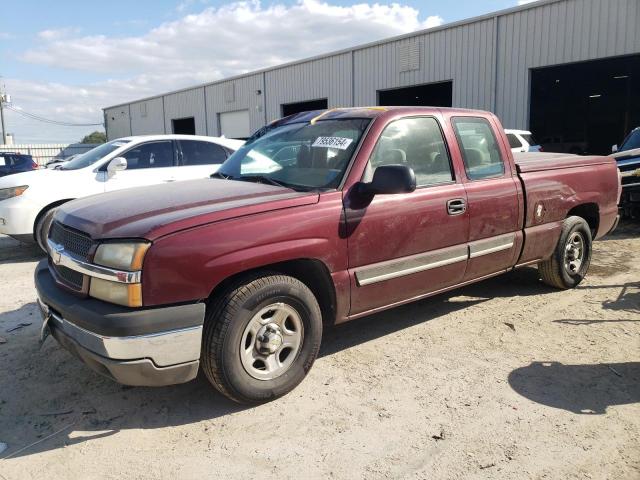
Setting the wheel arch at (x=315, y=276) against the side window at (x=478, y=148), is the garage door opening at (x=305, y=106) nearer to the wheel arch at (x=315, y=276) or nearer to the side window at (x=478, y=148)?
the side window at (x=478, y=148)

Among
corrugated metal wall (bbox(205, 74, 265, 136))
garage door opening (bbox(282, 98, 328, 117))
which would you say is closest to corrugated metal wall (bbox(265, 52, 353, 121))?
garage door opening (bbox(282, 98, 328, 117))

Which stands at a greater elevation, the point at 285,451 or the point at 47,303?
the point at 47,303

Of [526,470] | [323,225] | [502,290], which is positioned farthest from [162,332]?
[502,290]

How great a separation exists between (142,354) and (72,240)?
0.96 meters

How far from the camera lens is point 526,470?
2609 millimetres

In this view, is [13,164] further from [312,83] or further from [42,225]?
[42,225]

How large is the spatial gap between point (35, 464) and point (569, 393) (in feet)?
10.3

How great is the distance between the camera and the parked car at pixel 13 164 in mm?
16688

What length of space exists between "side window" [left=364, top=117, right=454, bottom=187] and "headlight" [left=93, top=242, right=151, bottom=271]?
170cm

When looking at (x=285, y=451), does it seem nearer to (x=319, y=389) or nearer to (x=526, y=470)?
(x=319, y=389)

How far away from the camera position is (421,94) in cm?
2212

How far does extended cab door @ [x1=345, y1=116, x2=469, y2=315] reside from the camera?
3.56 meters

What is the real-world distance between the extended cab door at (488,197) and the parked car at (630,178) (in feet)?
18.5

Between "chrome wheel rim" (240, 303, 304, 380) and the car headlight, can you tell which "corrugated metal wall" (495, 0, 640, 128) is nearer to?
"chrome wheel rim" (240, 303, 304, 380)
